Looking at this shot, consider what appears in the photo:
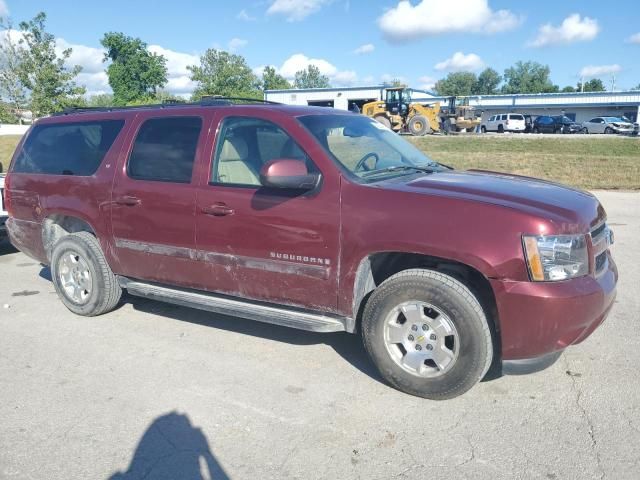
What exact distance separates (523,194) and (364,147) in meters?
1.30

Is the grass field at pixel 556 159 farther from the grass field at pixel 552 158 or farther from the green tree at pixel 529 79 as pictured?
the green tree at pixel 529 79

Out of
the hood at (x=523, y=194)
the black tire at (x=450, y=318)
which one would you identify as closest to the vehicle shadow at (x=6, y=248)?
the black tire at (x=450, y=318)

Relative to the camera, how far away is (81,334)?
16.5 ft

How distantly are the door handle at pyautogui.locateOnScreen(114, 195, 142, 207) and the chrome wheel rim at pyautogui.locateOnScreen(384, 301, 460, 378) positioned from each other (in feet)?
7.89

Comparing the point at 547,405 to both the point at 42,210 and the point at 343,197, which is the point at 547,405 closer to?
the point at 343,197

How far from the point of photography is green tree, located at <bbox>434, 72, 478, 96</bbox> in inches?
4811

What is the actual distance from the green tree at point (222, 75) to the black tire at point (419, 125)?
38.4 meters


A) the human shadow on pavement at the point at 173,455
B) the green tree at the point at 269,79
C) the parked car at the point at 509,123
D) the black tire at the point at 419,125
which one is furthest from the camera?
the green tree at the point at 269,79

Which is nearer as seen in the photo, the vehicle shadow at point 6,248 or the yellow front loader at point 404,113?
the vehicle shadow at point 6,248

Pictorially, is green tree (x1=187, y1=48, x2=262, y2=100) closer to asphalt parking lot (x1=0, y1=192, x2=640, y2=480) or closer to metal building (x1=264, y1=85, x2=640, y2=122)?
metal building (x1=264, y1=85, x2=640, y2=122)

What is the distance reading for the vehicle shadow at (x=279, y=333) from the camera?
14.5 feet

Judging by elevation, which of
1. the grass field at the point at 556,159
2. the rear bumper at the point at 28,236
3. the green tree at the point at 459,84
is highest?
the green tree at the point at 459,84

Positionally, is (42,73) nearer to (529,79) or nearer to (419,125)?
(419,125)

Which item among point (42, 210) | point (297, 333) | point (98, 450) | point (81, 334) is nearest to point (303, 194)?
point (297, 333)
